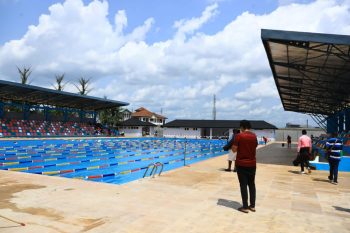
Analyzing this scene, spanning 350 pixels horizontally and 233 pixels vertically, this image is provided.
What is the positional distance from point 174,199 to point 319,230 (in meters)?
2.86

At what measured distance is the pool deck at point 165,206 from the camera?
476 cm

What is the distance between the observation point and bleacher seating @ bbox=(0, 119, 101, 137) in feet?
120

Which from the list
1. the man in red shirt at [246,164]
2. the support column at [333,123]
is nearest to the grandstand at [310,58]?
the man in red shirt at [246,164]

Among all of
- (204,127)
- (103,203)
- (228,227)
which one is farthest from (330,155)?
(204,127)

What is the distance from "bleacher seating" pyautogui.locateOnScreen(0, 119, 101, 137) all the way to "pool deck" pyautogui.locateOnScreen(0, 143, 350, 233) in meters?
31.0

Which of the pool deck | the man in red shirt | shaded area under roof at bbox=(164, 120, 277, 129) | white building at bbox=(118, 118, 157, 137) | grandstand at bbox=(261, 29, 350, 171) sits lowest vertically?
the pool deck

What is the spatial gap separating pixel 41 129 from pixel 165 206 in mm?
38926

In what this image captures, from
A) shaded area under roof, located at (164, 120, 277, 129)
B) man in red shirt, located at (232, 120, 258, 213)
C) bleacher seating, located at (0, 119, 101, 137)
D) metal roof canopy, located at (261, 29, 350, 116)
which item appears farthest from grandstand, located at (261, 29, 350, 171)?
shaded area under roof, located at (164, 120, 277, 129)

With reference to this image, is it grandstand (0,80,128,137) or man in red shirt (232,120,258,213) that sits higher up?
grandstand (0,80,128,137)

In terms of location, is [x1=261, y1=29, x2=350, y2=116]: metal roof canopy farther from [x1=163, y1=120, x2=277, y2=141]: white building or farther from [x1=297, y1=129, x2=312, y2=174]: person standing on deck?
[x1=163, y1=120, x2=277, y2=141]: white building

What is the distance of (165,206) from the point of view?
595 centimetres

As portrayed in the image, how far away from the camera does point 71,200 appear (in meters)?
6.16

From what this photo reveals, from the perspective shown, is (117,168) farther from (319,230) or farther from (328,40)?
(319,230)

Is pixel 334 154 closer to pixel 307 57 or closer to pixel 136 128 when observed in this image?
pixel 307 57
